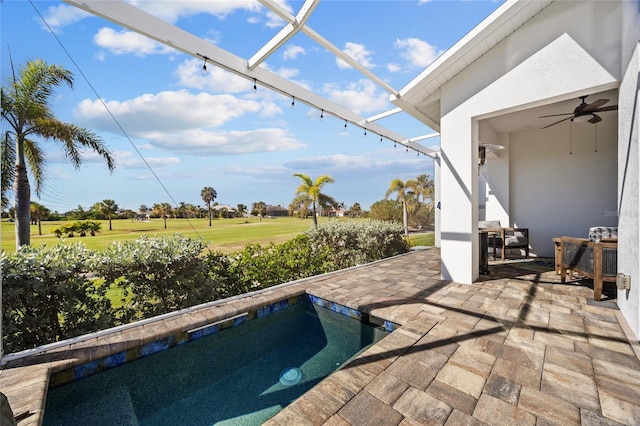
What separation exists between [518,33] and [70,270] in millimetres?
6992

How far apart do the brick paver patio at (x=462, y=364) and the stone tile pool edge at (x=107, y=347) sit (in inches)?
0.5

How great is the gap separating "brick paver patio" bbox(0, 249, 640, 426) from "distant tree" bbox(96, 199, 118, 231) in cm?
255

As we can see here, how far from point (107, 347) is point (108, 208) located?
2.94m

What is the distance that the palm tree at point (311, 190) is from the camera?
46.6 ft

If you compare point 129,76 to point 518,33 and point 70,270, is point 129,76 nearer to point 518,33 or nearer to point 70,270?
point 70,270

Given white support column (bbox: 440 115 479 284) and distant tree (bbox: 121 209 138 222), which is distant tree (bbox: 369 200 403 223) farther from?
distant tree (bbox: 121 209 138 222)

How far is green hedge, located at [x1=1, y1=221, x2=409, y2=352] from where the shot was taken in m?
Result: 2.85

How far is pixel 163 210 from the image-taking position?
515 centimetres

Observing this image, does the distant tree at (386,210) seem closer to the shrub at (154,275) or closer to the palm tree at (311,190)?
the palm tree at (311,190)

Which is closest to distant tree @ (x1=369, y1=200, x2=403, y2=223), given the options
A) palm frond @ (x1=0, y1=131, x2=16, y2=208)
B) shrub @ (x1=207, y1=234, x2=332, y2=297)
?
shrub @ (x1=207, y1=234, x2=332, y2=297)

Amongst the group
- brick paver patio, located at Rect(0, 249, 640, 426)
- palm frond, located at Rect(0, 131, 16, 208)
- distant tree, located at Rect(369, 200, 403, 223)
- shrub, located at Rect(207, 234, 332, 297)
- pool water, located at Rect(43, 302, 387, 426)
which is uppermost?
palm frond, located at Rect(0, 131, 16, 208)

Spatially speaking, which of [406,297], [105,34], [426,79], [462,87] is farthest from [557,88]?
[105,34]

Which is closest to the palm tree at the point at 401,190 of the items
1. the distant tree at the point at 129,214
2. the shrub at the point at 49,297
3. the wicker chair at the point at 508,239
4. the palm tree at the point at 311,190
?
the palm tree at the point at 311,190

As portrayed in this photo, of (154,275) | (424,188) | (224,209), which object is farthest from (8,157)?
(424,188)
